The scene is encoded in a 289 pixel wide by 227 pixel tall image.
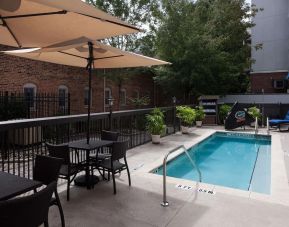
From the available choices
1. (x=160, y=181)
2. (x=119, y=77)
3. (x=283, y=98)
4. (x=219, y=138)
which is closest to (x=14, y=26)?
(x=160, y=181)

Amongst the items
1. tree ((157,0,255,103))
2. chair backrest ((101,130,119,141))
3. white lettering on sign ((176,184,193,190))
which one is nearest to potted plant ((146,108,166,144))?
chair backrest ((101,130,119,141))

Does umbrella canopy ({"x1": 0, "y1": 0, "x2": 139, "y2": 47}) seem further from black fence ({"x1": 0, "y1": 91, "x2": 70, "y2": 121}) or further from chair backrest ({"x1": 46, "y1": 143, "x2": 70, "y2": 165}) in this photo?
black fence ({"x1": 0, "y1": 91, "x2": 70, "y2": 121})

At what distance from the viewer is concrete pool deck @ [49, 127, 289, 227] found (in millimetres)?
3080

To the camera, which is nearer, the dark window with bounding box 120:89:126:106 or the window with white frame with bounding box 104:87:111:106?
the window with white frame with bounding box 104:87:111:106

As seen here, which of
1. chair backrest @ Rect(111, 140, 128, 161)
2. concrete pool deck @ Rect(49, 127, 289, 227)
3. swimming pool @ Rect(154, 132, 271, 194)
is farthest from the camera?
swimming pool @ Rect(154, 132, 271, 194)

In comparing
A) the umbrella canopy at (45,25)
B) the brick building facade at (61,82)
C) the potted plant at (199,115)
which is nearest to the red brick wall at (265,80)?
the brick building facade at (61,82)

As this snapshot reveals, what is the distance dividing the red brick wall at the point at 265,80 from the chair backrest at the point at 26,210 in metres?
19.8

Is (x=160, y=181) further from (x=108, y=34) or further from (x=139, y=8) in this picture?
(x=139, y=8)

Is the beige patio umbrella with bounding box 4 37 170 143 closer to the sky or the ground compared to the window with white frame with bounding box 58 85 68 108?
closer to the sky

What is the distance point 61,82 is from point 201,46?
7034mm

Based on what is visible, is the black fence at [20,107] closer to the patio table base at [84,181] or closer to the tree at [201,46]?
the patio table base at [84,181]

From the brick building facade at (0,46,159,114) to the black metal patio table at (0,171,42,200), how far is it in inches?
293

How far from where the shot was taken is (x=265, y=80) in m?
19.2

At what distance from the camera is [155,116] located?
789 centimetres
